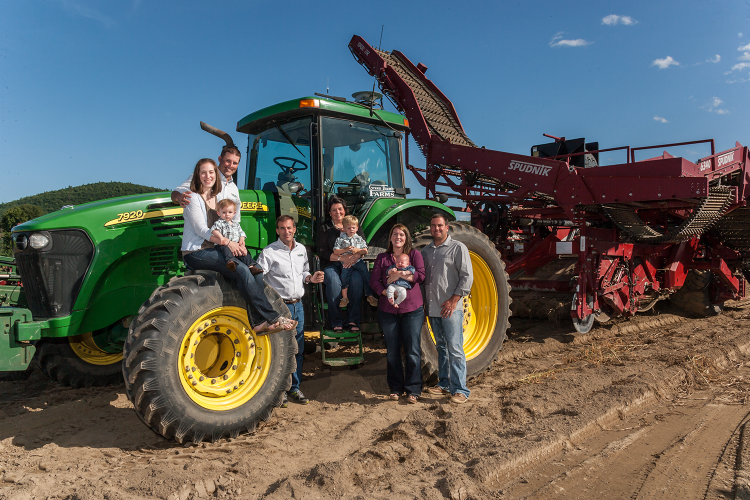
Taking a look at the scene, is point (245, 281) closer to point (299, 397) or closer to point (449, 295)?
point (299, 397)

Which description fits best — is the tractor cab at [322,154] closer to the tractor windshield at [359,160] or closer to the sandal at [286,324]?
the tractor windshield at [359,160]

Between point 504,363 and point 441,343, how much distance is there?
1448 millimetres

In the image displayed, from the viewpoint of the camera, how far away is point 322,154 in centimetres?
445

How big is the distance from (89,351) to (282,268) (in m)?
2.23

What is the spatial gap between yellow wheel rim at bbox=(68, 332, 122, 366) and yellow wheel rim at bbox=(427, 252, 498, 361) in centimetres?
338

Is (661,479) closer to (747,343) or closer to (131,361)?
(131,361)

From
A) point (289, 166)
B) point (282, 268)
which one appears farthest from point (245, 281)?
point (289, 166)

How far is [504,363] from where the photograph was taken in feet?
17.9

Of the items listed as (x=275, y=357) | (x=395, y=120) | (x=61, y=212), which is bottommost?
(x=275, y=357)

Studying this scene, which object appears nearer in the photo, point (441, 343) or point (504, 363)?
point (441, 343)

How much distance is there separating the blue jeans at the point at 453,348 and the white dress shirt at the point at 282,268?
1.20 metres

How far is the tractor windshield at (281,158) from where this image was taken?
14.9 feet

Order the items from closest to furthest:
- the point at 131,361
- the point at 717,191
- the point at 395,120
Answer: the point at 131,361
the point at 395,120
the point at 717,191

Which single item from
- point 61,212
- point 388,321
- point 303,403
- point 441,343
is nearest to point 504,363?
point 441,343
